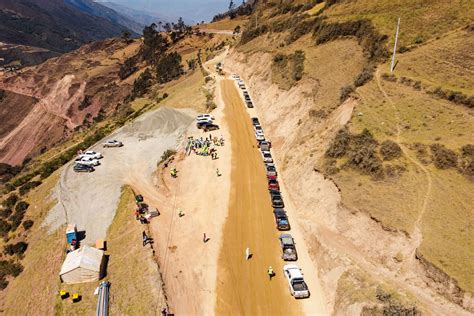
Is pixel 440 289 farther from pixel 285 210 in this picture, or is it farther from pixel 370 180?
pixel 285 210

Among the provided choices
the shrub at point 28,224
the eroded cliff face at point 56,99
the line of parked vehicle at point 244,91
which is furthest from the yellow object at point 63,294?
the eroded cliff face at point 56,99

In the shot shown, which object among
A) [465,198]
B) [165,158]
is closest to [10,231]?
[165,158]

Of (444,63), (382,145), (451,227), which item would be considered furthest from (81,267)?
(444,63)

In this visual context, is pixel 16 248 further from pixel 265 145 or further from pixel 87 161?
pixel 265 145

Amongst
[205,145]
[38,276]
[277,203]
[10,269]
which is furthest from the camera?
[205,145]

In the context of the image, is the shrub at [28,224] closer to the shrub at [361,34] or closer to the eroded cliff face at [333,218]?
the eroded cliff face at [333,218]

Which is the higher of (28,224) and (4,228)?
(28,224)
